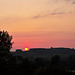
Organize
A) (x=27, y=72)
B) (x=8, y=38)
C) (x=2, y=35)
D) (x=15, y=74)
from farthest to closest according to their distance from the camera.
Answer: (x=8, y=38), (x=2, y=35), (x=27, y=72), (x=15, y=74)

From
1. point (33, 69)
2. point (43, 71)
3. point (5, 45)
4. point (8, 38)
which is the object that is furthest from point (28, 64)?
point (8, 38)

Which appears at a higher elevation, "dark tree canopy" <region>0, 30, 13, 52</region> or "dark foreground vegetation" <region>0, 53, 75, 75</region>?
"dark tree canopy" <region>0, 30, 13, 52</region>

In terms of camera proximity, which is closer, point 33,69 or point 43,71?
point 43,71

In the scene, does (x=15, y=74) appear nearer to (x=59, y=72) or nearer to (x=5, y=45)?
(x=59, y=72)

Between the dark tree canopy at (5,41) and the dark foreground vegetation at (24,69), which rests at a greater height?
the dark tree canopy at (5,41)

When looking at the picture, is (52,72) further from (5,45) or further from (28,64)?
(5,45)

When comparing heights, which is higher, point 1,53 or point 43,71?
point 1,53

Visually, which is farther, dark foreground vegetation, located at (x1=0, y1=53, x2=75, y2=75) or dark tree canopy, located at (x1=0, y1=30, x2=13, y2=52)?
dark tree canopy, located at (x1=0, y1=30, x2=13, y2=52)

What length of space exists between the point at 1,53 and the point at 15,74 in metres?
5.64

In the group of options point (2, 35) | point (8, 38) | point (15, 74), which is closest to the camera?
point (15, 74)

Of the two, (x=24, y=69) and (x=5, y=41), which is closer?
(x=24, y=69)

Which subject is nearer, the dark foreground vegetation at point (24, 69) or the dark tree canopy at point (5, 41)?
the dark foreground vegetation at point (24, 69)

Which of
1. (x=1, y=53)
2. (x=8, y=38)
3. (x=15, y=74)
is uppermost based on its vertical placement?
(x=8, y=38)

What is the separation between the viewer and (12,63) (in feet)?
114
